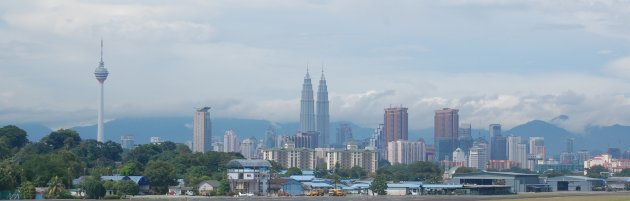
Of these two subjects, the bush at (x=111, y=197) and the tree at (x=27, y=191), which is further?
the bush at (x=111, y=197)

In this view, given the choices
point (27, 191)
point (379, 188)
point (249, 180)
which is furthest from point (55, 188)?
point (379, 188)

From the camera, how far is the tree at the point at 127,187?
8675 cm

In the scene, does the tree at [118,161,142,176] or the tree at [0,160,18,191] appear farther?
the tree at [118,161,142,176]

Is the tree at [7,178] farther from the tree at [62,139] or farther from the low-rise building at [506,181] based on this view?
the low-rise building at [506,181]

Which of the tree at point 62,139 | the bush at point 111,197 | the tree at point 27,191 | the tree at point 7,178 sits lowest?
the bush at point 111,197

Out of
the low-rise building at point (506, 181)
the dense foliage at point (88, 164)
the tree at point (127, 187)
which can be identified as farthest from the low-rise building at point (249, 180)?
the low-rise building at point (506, 181)

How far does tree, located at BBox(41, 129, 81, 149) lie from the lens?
136 meters

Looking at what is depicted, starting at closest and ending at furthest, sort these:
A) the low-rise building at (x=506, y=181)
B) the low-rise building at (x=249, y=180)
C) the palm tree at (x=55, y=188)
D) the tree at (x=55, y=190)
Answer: the tree at (x=55, y=190) < the palm tree at (x=55, y=188) < the low-rise building at (x=249, y=180) < the low-rise building at (x=506, y=181)

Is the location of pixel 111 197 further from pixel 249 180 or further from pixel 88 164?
pixel 88 164

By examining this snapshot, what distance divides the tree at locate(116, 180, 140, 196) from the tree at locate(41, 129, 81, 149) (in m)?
47.7

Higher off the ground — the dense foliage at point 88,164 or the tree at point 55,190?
the dense foliage at point 88,164

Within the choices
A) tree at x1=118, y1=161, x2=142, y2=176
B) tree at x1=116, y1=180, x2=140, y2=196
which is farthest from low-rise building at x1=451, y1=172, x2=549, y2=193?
tree at x1=116, y1=180, x2=140, y2=196

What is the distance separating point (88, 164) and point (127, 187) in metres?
39.6

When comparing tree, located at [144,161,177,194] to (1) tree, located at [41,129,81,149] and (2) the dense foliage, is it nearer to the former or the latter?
(2) the dense foliage
